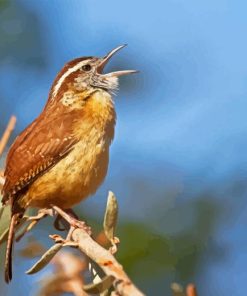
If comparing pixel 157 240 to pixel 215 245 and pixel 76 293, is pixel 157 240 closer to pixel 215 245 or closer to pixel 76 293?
pixel 215 245

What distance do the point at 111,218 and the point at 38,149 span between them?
56.8 inches

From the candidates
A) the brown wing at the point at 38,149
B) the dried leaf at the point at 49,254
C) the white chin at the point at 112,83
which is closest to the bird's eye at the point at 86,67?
the white chin at the point at 112,83

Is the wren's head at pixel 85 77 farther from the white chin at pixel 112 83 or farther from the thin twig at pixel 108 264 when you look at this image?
the thin twig at pixel 108 264

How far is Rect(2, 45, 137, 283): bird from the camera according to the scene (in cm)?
237

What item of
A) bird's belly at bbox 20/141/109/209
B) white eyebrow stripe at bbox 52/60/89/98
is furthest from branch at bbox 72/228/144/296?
white eyebrow stripe at bbox 52/60/89/98

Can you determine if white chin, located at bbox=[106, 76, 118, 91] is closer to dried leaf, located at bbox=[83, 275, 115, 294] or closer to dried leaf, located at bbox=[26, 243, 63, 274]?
dried leaf, located at bbox=[26, 243, 63, 274]

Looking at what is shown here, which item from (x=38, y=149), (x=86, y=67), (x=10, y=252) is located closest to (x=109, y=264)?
(x=10, y=252)

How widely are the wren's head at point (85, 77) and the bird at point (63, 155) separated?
6 centimetres

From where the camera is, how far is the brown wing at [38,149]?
7.86ft

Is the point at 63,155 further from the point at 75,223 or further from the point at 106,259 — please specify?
the point at 106,259

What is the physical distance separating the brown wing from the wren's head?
10.2 inches

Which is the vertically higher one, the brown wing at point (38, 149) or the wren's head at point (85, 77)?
the wren's head at point (85, 77)

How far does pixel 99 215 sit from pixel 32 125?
90 cm

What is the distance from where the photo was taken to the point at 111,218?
108 cm
